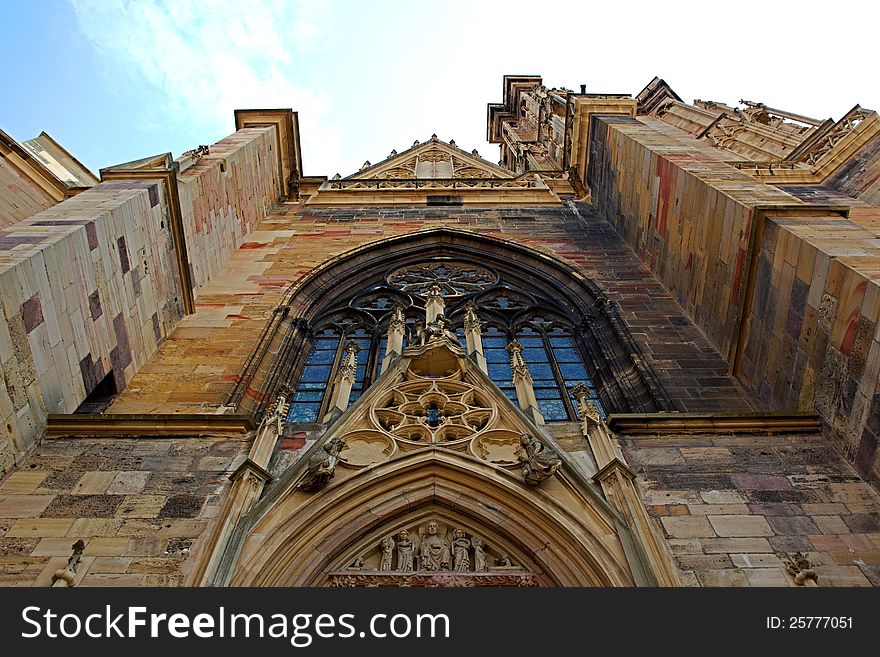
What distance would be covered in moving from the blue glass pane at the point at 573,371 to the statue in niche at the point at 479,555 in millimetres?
4201

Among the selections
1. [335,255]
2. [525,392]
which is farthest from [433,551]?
[335,255]

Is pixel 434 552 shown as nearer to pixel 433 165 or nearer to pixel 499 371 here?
pixel 499 371

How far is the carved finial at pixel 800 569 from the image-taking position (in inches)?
197

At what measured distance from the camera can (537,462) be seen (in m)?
5.95

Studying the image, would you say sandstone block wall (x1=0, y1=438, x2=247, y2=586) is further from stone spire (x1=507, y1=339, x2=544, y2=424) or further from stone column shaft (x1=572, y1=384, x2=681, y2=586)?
stone column shaft (x1=572, y1=384, x2=681, y2=586)

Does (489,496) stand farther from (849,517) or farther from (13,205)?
(13,205)

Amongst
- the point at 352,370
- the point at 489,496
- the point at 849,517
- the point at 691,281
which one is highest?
the point at 691,281

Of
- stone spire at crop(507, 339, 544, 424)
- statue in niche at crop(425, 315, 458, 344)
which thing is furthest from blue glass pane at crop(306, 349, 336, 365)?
stone spire at crop(507, 339, 544, 424)

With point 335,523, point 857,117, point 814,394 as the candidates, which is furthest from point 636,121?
point 335,523

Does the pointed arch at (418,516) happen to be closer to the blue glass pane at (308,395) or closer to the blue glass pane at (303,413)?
the blue glass pane at (303,413)

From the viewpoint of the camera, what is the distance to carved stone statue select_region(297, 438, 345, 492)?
5.90m

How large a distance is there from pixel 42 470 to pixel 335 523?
98.1 inches

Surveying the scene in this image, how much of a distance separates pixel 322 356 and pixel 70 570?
18.3ft
